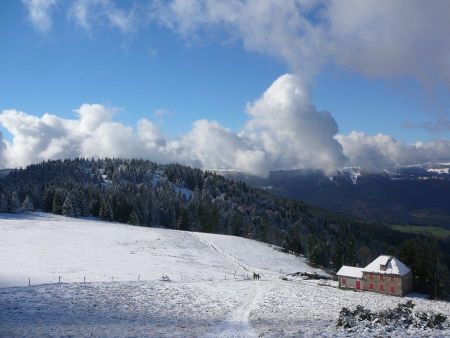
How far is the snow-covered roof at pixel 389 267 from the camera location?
57.5 metres

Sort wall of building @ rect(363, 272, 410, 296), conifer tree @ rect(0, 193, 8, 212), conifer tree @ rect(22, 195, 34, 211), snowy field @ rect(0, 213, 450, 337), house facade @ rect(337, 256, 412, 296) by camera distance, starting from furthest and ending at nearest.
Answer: conifer tree @ rect(22, 195, 34, 211) → conifer tree @ rect(0, 193, 8, 212) → house facade @ rect(337, 256, 412, 296) → wall of building @ rect(363, 272, 410, 296) → snowy field @ rect(0, 213, 450, 337)

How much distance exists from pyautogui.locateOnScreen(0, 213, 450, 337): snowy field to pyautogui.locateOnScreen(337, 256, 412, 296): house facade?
279 inches

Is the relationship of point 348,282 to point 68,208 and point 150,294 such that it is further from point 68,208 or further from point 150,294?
point 68,208

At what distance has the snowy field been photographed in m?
26.9

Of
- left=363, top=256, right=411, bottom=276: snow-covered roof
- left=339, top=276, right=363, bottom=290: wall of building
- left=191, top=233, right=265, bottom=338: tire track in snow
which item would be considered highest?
left=363, top=256, right=411, bottom=276: snow-covered roof

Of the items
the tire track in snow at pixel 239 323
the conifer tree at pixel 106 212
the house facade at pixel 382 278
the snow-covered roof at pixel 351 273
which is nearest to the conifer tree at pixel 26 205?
the conifer tree at pixel 106 212

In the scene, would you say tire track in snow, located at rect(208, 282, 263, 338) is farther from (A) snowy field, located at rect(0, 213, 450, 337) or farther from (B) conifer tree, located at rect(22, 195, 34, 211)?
(B) conifer tree, located at rect(22, 195, 34, 211)

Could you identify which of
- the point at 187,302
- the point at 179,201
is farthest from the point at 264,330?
the point at 179,201

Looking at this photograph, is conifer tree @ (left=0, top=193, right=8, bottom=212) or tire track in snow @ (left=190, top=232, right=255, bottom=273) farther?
conifer tree @ (left=0, top=193, right=8, bottom=212)

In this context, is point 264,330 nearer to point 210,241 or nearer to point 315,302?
point 315,302

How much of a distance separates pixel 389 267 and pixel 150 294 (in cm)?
3741

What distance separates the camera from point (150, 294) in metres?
38.3

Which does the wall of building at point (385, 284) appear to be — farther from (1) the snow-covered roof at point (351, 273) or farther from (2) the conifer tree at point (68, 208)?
(2) the conifer tree at point (68, 208)

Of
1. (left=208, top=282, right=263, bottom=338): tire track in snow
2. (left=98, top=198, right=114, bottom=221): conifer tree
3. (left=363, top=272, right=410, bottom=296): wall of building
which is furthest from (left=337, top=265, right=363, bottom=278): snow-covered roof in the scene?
(left=98, top=198, right=114, bottom=221): conifer tree
